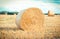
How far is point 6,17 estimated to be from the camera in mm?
3250

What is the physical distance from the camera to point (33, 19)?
2428 millimetres

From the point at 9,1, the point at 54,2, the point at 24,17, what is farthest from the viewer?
the point at 54,2

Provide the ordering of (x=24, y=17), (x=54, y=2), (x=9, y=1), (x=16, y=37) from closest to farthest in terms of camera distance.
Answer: (x=16, y=37)
(x=24, y=17)
(x=9, y=1)
(x=54, y=2)

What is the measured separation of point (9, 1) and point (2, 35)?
0.98 meters

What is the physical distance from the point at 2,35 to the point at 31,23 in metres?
0.49

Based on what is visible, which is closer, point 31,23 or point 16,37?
point 16,37

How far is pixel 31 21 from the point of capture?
2406 millimetres

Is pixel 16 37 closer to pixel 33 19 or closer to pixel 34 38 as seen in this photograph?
pixel 34 38

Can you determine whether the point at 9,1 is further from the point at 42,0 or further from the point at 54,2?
the point at 54,2

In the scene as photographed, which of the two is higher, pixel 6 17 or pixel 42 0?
pixel 42 0

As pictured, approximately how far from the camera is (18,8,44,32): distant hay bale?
7.72 ft

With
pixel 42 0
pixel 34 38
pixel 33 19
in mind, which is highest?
pixel 42 0

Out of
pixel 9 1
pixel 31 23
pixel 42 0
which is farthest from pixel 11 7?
pixel 31 23

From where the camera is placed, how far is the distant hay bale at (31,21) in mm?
2354
